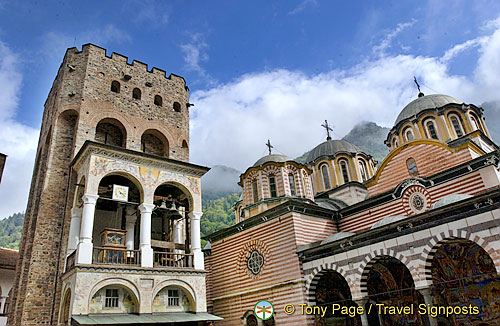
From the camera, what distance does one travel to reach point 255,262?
51.5ft

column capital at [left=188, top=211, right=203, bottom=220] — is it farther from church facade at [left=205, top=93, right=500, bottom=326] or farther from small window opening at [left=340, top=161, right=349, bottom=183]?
small window opening at [left=340, top=161, right=349, bottom=183]

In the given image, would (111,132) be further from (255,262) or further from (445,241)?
(445,241)

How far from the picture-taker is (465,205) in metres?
9.66

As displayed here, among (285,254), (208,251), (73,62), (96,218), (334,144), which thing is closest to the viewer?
(96,218)

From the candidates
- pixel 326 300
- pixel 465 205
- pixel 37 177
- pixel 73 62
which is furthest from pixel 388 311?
pixel 73 62

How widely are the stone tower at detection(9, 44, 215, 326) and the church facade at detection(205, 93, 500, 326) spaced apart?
11.4 feet

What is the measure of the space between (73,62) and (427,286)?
53.3ft

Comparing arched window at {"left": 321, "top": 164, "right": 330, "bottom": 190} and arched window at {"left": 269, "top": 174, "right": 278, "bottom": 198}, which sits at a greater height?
arched window at {"left": 321, "top": 164, "right": 330, "bottom": 190}

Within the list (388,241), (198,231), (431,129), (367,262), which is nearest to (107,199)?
(198,231)

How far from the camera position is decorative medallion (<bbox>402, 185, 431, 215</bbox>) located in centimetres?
1344

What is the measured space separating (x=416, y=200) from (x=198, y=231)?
844 cm

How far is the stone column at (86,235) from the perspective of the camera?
419 inches

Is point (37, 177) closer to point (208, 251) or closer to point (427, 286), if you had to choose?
point (208, 251)

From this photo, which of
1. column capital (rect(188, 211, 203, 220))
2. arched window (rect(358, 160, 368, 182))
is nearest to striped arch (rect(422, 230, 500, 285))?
column capital (rect(188, 211, 203, 220))
